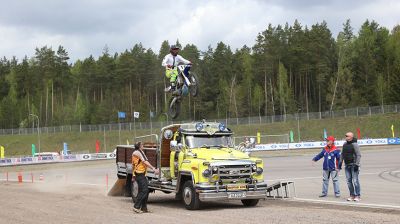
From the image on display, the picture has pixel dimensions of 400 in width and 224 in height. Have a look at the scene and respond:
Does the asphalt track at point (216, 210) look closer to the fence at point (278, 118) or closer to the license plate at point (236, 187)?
the license plate at point (236, 187)

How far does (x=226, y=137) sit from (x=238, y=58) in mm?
104018

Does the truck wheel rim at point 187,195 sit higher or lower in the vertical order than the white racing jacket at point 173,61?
lower

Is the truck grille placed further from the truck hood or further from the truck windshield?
the truck windshield

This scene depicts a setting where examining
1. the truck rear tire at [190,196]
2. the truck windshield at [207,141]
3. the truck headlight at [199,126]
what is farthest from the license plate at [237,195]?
the truck headlight at [199,126]

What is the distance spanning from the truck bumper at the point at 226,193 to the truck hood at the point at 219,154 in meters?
0.96

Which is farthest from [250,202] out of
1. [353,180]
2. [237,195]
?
[353,180]

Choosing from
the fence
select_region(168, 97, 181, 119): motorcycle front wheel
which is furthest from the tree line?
select_region(168, 97, 181, 119): motorcycle front wheel

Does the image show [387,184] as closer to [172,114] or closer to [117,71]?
[172,114]

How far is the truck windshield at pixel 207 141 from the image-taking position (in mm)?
16984

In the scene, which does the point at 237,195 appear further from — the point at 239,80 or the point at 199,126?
the point at 239,80

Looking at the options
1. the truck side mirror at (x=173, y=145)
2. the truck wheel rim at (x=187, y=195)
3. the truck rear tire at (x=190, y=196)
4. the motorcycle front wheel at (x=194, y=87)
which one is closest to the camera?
the truck rear tire at (x=190, y=196)

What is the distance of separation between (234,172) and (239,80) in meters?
103

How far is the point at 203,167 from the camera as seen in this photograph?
51.0ft

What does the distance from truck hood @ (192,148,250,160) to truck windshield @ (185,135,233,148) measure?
328 millimetres
